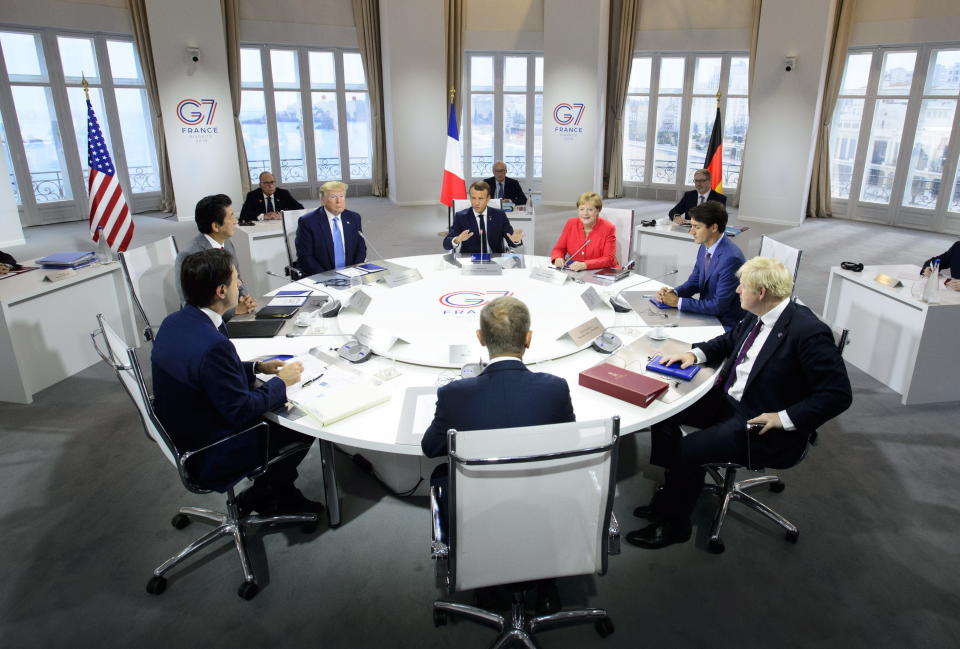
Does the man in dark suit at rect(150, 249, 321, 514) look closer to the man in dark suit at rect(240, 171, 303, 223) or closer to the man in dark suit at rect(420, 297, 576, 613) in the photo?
the man in dark suit at rect(420, 297, 576, 613)

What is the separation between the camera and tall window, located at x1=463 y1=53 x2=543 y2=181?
38.5 feet

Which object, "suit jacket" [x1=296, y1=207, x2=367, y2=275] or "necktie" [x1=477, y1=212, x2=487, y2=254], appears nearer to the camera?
"suit jacket" [x1=296, y1=207, x2=367, y2=275]

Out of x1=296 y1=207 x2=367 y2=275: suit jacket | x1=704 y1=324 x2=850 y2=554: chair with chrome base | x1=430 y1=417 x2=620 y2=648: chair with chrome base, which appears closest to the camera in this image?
x1=430 y1=417 x2=620 y2=648: chair with chrome base

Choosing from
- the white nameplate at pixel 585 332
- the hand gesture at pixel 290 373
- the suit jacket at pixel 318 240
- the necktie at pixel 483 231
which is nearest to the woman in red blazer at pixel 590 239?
the necktie at pixel 483 231

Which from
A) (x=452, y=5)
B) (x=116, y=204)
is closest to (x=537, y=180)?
(x=452, y=5)

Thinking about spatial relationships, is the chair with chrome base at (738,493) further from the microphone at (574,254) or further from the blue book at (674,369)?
the microphone at (574,254)

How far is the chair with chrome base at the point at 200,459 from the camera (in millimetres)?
2303

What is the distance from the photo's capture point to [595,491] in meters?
1.91

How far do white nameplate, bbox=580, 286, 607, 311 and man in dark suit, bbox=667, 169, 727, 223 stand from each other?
3.07m

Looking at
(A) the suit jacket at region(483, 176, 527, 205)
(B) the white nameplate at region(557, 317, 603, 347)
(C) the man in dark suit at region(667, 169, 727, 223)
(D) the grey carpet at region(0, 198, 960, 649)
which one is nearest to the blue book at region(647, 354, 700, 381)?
(B) the white nameplate at region(557, 317, 603, 347)

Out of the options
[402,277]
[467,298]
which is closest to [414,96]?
[402,277]

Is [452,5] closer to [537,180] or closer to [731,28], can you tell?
[537,180]

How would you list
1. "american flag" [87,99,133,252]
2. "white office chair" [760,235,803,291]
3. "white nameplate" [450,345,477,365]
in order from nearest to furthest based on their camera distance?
"white nameplate" [450,345,477,365] → "white office chair" [760,235,803,291] → "american flag" [87,99,133,252]

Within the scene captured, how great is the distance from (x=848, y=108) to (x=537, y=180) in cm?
536
